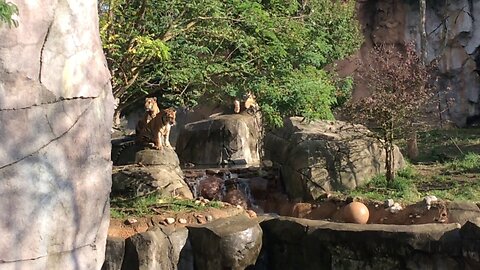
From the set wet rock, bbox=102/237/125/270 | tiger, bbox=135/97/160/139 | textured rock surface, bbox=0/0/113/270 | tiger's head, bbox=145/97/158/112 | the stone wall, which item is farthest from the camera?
tiger's head, bbox=145/97/158/112

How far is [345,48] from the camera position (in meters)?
18.1

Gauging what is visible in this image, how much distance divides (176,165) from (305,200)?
2288 millimetres

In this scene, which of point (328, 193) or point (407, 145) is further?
point (407, 145)

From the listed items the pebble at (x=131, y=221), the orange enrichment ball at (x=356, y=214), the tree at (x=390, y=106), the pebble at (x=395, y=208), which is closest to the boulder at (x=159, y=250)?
the pebble at (x=131, y=221)

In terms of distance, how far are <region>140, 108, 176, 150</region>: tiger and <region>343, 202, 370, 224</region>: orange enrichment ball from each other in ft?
11.8

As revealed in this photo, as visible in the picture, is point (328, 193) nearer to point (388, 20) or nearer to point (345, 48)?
point (345, 48)

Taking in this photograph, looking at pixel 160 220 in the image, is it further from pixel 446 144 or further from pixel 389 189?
pixel 446 144

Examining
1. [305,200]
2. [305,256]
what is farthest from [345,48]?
[305,256]

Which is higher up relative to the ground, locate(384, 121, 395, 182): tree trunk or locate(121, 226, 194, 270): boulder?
locate(384, 121, 395, 182): tree trunk

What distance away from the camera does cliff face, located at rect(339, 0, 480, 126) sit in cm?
2220

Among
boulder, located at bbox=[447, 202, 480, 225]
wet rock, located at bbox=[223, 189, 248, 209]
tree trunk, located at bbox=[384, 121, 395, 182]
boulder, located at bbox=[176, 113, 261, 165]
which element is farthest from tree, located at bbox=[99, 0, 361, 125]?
boulder, located at bbox=[176, 113, 261, 165]

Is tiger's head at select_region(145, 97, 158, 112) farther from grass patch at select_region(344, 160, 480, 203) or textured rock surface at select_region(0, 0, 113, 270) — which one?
textured rock surface at select_region(0, 0, 113, 270)

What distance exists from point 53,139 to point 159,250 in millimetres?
3137

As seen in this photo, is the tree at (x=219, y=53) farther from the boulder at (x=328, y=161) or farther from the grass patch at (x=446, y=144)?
the grass patch at (x=446, y=144)
